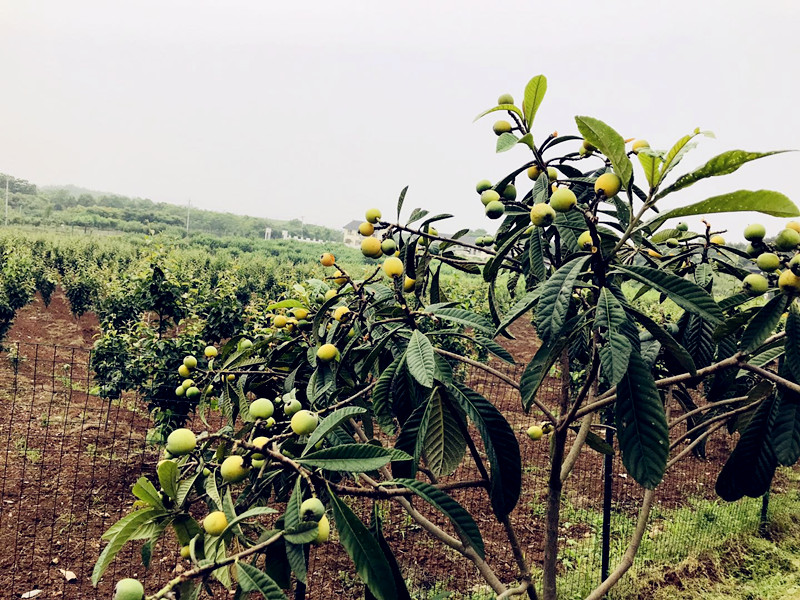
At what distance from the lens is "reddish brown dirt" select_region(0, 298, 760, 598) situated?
305 cm

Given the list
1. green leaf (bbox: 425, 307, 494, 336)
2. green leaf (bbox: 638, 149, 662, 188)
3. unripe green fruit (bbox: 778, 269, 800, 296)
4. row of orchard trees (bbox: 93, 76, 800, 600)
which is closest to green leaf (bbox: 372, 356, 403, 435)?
row of orchard trees (bbox: 93, 76, 800, 600)

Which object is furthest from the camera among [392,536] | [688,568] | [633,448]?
[392,536]

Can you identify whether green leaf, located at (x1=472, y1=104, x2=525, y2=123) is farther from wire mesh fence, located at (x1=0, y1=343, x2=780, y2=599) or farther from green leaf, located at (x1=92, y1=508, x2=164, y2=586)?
wire mesh fence, located at (x1=0, y1=343, x2=780, y2=599)

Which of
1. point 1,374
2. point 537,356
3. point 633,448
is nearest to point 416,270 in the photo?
point 537,356

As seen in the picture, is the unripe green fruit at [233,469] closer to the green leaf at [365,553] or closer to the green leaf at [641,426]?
the green leaf at [365,553]

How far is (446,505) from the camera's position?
869 mm

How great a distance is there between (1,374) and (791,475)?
29.7 ft

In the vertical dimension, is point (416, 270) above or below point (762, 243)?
below

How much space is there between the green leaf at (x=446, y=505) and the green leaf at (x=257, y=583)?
0.71 feet

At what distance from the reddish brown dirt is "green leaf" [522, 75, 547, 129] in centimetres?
180

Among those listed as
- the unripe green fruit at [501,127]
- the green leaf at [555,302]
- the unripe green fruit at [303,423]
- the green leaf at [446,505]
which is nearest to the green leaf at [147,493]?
the unripe green fruit at [303,423]

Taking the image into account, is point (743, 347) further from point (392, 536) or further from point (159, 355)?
point (159, 355)

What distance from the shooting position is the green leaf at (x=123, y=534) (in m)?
0.79

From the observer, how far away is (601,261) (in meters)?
0.88
